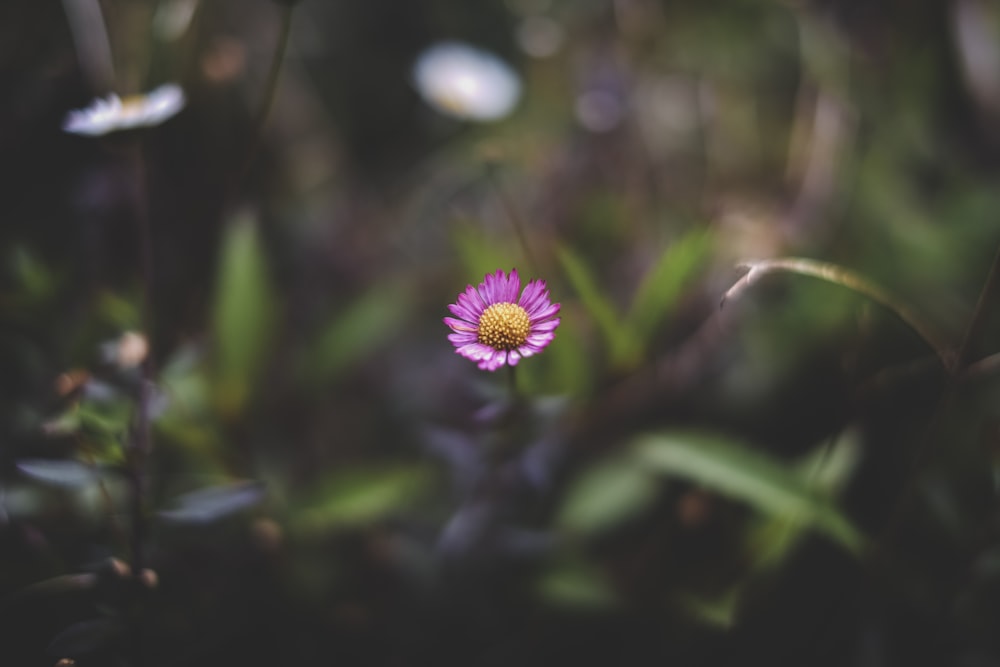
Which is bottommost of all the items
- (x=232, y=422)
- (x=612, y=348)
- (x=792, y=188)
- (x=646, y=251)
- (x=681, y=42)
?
(x=232, y=422)

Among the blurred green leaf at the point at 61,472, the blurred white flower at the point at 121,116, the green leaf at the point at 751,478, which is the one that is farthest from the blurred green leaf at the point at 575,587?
the blurred white flower at the point at 121,116

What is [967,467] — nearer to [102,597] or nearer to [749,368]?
[749,368]

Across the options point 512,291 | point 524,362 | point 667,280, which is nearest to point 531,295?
point 512,291

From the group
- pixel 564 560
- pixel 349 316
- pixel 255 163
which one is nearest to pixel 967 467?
pixel 564 560

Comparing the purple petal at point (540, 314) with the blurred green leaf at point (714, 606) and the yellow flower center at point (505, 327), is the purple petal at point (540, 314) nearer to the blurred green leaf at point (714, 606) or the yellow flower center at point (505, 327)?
the yellow flower center at point (505, 327)

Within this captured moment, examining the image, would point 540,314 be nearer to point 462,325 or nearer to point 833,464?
point 462,325

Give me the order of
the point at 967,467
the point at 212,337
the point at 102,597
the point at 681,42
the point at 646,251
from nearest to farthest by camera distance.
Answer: the point at 102,597 → the point at 967,467 → the point at 212,337 → the point at 646,251 → the point at 681,42
